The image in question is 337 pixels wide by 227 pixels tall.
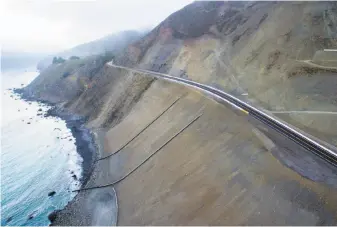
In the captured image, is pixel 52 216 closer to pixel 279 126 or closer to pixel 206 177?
pixel 206 177

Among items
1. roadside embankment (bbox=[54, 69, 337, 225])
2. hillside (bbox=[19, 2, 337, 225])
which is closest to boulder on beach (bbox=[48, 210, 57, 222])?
roadside embankment (bbox=[54, 69, 337, 225])

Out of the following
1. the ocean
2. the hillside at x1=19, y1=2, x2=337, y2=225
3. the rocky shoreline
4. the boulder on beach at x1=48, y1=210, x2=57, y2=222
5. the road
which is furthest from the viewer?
the rocky shoreline

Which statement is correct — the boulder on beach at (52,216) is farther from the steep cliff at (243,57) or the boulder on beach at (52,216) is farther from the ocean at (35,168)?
the steep cliff at (243,57)

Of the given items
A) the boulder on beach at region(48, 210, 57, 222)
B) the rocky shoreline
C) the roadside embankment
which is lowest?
the rocky shoreline

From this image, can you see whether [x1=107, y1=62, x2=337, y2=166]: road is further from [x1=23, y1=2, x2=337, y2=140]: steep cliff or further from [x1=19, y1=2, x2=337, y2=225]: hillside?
[x1=23, y1=2, x2=337, y2=140]: steep cliff

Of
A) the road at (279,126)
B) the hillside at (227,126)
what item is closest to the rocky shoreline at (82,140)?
the hillside at (227,126)

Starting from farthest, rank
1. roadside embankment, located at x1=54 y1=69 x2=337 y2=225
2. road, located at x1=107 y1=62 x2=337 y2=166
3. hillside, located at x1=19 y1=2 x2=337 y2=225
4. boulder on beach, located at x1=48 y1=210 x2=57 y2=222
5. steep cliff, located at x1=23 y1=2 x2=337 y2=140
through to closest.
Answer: steep cliff, located at x1=23 y1=2 x2=337 y2=140, boulder on beach, located at x1=48 y1=210 x2=57 y2=222, road, located at x1=107 y1=62 x2=337 y2=166, hillside, located at x1=19 y1=2 x2=337 y2=225, roadside embankment, located at x1=54 y1=69 x2=337 y2=225

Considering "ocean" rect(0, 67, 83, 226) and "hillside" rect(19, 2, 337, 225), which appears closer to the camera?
"hillside" rect(19, 2, 337, 225)

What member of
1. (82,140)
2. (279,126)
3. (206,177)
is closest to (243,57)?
(279,126)
